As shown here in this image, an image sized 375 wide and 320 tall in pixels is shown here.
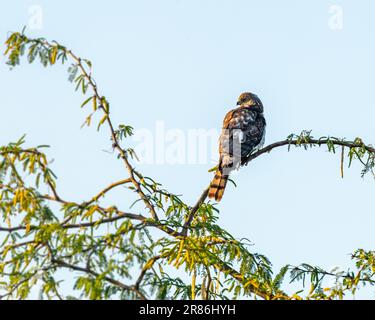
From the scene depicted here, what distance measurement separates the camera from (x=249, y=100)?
48.2 feet

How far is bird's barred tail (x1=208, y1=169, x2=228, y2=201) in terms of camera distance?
33.8 feet

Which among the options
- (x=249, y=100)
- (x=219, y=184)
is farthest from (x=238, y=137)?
(x=249, y=100)

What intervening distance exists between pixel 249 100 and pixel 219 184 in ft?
14.1

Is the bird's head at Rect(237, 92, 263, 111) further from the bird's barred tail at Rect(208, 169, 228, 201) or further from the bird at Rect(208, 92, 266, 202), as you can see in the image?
the bird's barred tail at Rect(208, 169, 228, 201)

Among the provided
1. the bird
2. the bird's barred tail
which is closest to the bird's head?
the bird

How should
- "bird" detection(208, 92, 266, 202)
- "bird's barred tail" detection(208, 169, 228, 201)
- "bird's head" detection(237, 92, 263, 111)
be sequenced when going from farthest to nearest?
1. "bird's head" detection(237, 92, 263, 111)
2. "bird" detection(208, 92, 266, 202)
3. "bird's barred tail" detection(208, 169, 228, 201)

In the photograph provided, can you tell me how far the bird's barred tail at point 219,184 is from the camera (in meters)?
10.3

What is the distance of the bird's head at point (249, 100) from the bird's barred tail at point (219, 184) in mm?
3568

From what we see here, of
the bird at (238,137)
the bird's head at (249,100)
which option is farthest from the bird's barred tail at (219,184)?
the bird's head at (249,100)

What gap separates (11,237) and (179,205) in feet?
7.88

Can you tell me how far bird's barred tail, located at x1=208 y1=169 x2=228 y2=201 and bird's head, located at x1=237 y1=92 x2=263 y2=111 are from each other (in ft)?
11.7

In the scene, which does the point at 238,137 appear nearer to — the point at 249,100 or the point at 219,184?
the point at 219,184

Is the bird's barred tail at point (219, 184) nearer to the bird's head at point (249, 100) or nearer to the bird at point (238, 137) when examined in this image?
the bird at point (238, 137)
